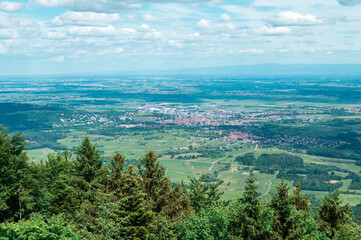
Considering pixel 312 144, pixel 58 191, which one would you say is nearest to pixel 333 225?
pixel 58 191

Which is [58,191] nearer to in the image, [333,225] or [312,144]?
[333,225]

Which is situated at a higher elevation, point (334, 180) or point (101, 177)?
point (101, 177)

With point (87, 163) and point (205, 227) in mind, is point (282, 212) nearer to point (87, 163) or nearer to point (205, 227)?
point (205, 227)

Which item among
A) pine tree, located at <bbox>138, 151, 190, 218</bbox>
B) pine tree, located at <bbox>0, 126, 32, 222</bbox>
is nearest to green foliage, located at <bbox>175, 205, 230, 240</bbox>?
pine tree, located at <bbox>138, 151, 190, 218</bbox>

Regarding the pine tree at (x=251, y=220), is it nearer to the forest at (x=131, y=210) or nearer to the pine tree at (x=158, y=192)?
the forest at (x=131, y=210)

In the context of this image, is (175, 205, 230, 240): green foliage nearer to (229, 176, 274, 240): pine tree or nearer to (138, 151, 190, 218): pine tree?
(229, 176, 274, 240): pine tree

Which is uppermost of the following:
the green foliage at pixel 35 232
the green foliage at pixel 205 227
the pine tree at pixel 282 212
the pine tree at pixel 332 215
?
the pine tree at pixel 282 212

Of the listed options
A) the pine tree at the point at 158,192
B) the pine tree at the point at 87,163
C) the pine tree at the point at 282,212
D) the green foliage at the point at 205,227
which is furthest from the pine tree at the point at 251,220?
the pine tree at the point at 87,163

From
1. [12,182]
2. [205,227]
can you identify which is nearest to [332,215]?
[205,227]
